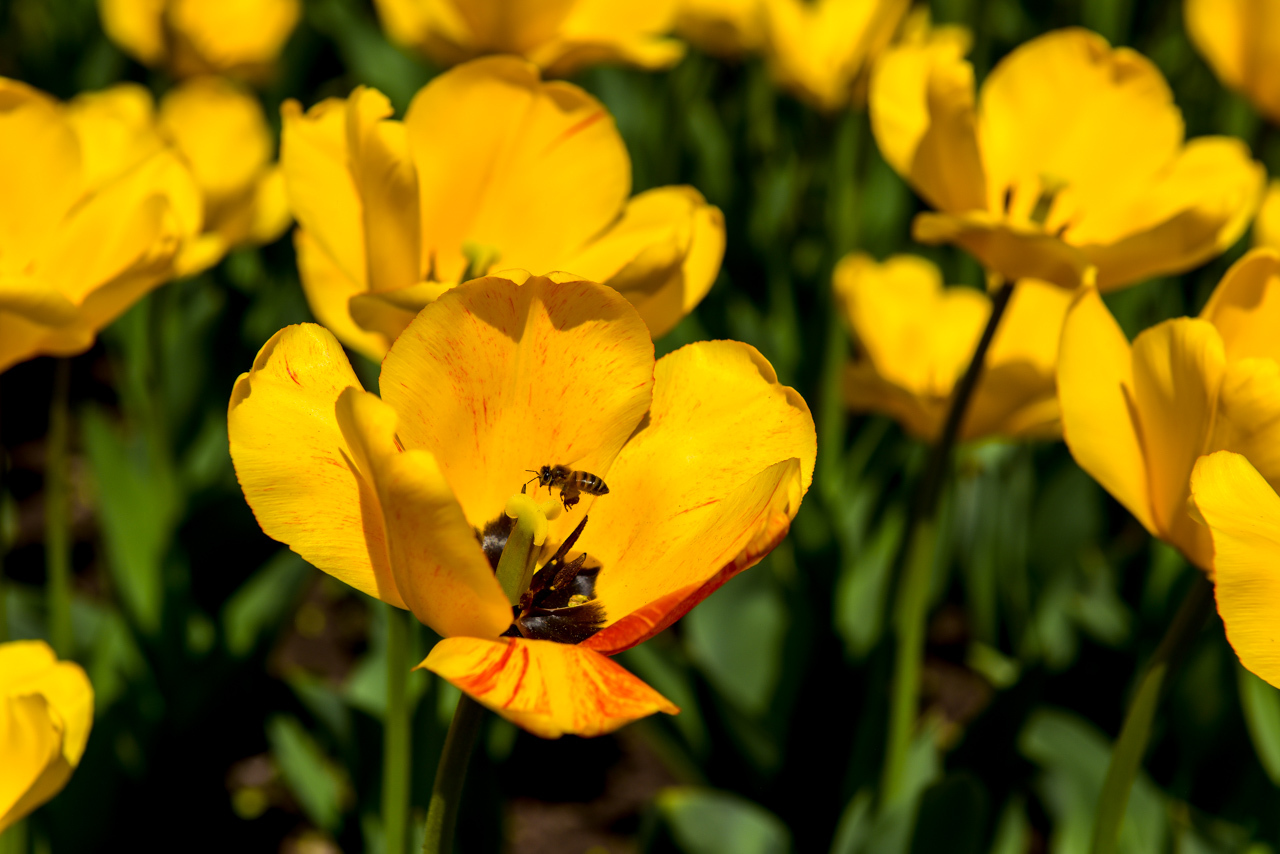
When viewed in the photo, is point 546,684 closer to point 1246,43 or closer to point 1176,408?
point 1176,408

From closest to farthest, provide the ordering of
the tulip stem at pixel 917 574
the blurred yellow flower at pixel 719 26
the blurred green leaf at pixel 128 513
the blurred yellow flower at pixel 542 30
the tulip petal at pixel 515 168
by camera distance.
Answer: the tulip petal at pixel 515 168, the tulip stem at pixel 917 574, the blurred yellow flower at pixel 542 30, the blurred green leaf at pixel 128 513, the blurred yellow flower at pixel 719 26

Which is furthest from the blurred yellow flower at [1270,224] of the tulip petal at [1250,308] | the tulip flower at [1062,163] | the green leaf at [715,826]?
the green leaf at [715,826]

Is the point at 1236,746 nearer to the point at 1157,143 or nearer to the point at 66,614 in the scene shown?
the point at 1157,143

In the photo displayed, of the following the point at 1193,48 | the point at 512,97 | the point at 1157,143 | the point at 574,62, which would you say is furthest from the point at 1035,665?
the point at 1193,48

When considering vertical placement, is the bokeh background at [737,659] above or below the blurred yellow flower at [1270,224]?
below

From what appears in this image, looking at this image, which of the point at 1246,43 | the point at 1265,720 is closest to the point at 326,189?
the point at 1265,720

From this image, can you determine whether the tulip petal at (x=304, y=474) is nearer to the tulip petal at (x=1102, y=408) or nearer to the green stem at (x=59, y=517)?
the tulip petal at (x=1102, y=408)
